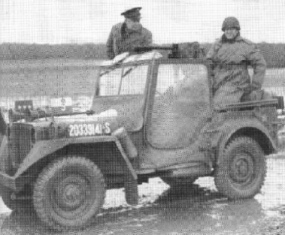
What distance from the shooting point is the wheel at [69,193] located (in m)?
6.71

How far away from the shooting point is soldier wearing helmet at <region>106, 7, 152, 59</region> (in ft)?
29.2

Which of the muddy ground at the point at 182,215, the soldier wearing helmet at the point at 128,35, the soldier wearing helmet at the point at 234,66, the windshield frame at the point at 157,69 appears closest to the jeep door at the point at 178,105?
the windshield frame at the point at 157,69

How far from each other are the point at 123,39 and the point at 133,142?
2205 mm

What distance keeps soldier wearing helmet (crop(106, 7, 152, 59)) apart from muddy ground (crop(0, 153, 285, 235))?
1.99 metres

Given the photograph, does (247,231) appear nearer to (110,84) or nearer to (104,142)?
(104,142)

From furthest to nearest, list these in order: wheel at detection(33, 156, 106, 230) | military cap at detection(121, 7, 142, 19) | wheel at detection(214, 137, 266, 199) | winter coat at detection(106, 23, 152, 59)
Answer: military cap at detection(121, 7, 142, 19), winter coat at detection(106, 23, 152, 59), wheel at detection(214, 137, 266, 199), wheel at detection(33, 156, 106, 230)

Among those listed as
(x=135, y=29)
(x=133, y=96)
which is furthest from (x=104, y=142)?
(x=135, y=29)

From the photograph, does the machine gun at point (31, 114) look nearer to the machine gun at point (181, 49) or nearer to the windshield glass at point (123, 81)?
the windshield glass at point (123, 81)

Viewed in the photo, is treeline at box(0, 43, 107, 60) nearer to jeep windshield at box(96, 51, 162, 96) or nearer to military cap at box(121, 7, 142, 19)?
military cap at box(121, 7, 142, 19)

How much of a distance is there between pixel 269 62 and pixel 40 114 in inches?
713

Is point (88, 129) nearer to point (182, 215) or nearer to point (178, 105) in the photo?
point (178, 105)

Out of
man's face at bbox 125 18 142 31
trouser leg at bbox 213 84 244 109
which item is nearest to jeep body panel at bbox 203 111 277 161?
trouser leg at bbox 213 84 244 109

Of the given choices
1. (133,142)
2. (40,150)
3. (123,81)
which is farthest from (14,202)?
(123,81)

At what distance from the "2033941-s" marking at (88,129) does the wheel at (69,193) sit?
0.27 metres
